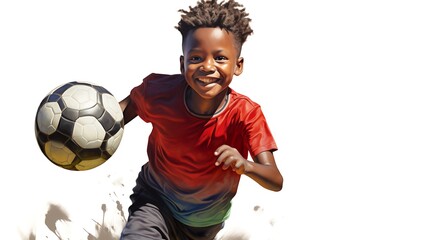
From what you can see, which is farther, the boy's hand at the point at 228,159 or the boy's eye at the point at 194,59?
the boy's eye at the point at 194,59

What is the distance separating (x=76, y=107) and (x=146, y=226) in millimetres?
1135

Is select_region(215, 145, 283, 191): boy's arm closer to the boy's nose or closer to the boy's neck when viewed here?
the boy's neck

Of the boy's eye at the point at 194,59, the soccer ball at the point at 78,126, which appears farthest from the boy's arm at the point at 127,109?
the boy's eye at the point at 194,59

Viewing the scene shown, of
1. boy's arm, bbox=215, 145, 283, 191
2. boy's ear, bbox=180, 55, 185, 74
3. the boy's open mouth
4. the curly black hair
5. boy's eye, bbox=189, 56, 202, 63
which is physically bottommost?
boy's arm, bbox=215, 145, 283, 191

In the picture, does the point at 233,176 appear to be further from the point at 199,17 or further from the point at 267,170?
the point at 199,17

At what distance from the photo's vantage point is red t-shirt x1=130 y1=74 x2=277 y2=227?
23.9 ft

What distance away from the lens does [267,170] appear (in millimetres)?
6988

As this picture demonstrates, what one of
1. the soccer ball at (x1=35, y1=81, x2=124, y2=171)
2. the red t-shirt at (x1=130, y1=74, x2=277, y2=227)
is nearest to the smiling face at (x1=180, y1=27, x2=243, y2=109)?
the red t-shirt at (x1=130, y1=74, x2=277, y2=227)

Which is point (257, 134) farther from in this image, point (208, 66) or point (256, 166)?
point (208, 66)

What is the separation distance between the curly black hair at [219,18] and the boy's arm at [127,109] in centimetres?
84


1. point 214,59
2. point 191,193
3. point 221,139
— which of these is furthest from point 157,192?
point 214,59

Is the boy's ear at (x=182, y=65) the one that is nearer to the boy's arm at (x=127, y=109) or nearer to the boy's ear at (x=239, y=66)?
the boy's ear at (x=239, y=66)

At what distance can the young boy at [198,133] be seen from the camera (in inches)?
278

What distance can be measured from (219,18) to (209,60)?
35 centimetres
